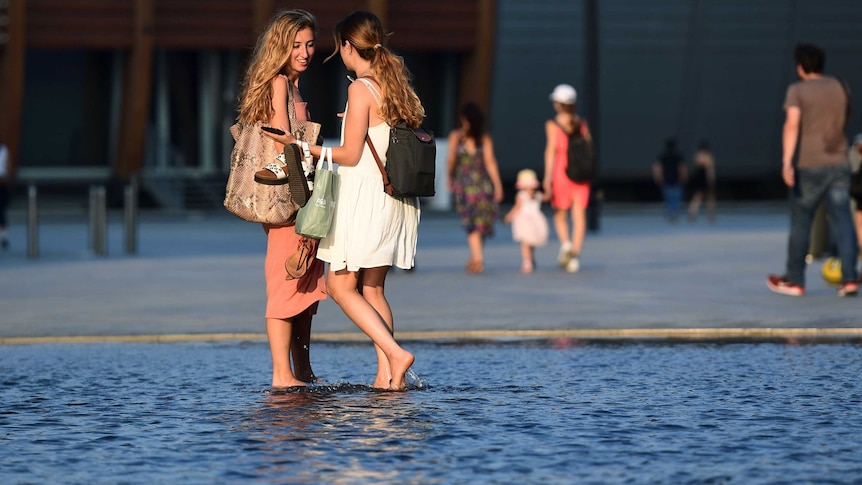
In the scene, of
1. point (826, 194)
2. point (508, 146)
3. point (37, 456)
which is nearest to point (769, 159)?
point (508, 146)

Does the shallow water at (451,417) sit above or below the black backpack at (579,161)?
below

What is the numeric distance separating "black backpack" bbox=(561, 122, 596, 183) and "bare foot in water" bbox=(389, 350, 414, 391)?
29.8 feet

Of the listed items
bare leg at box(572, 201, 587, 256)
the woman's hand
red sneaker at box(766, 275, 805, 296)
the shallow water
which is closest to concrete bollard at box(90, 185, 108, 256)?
bare leg at box(572, 201, 587, 256)

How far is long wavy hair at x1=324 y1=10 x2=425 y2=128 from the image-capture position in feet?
26.4

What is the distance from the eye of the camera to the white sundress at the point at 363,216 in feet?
26.7

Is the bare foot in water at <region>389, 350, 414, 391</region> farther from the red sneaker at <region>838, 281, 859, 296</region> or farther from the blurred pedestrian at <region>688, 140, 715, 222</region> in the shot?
the blurred pedestrian at <region>688, 140, 715, 222</region>

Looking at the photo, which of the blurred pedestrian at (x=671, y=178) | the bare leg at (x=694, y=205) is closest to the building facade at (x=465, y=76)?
the blurred pedestrian at (x=671, y=178)

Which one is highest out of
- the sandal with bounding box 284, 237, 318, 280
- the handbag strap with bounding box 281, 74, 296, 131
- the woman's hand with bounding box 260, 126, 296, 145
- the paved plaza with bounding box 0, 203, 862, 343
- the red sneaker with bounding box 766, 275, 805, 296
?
the handbag strap with bounding box 281, 74, 296, 131

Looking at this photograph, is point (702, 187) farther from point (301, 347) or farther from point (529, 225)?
point (301, 347)

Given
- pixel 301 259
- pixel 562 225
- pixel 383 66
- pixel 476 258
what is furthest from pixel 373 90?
pixel 562 225

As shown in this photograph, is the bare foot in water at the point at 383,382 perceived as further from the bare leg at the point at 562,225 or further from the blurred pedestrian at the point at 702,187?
the blurred pedestrian at the point at 702,187

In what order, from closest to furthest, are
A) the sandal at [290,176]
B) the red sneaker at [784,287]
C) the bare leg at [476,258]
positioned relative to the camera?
1. the sandal at [290,176]
2. the red sneaker at [784,287]
3. the bare leg at [476,258]

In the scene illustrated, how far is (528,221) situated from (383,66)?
936 cm

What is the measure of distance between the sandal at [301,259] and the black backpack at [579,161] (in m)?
9.18
